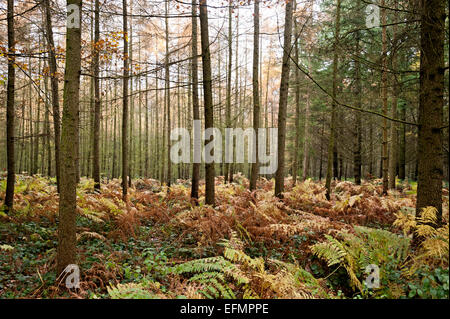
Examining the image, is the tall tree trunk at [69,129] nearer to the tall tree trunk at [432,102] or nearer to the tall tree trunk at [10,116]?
the tall tree trunk at [10,116]

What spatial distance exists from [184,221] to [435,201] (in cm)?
527

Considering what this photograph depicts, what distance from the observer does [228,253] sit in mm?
3992

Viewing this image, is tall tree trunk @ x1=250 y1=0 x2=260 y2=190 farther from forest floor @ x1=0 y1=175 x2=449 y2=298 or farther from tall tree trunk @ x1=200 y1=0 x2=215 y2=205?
tall tree trunk @ x1=200 y1=0 x2=215 y2=205

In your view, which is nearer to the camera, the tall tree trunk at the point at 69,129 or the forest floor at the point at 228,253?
the forest floor at the point at 228,253

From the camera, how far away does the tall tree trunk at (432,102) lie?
3.84m

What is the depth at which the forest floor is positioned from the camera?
3.32 metres

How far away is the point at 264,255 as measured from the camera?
5.05 metres

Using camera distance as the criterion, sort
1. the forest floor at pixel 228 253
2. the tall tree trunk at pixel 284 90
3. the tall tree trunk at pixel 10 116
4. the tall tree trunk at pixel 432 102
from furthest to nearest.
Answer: the tall tree trunk at pixel 284 90
the tall tree trunk at pixel 10 116
the tall tree trunk at pixel 432 102
the forest floor at pixel 228 253

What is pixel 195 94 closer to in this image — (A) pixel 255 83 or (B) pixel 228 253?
(A) pixel 255 83

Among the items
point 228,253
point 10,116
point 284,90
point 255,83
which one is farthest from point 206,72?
point 10,116

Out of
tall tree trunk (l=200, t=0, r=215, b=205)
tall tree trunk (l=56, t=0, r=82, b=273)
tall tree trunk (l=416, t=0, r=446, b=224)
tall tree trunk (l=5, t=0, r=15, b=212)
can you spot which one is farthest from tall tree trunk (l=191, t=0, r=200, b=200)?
tall tree trunk (l=416, t=0, r=446, b=224)

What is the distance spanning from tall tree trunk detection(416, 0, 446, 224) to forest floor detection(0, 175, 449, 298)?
0.76m

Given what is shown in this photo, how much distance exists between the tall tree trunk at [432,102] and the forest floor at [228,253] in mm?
757

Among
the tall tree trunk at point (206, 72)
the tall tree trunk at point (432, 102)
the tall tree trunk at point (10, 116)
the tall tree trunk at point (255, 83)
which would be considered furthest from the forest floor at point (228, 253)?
the tall tree trunk at point (206, 72)
